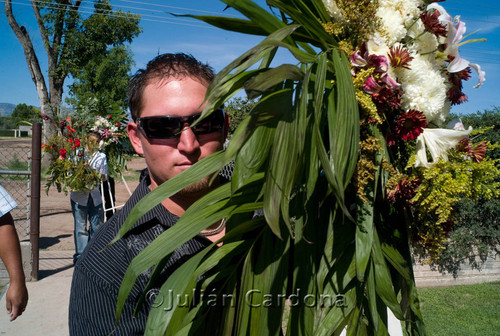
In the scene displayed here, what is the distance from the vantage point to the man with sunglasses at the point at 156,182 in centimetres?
155

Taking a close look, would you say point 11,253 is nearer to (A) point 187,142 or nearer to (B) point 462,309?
(A) point 187,142

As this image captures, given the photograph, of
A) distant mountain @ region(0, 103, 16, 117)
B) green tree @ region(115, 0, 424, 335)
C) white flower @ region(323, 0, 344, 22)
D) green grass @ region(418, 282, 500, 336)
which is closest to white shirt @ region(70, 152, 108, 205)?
green grass @ region(418, 282, 500, 336)

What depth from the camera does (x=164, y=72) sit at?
5.63 feet

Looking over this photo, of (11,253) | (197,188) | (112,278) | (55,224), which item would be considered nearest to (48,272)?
(11,253)

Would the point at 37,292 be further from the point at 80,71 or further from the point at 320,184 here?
the point at 80,71

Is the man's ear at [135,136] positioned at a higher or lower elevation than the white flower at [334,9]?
lower

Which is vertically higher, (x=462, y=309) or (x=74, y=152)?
(x=74, y=152)

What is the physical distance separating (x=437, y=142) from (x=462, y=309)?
16.5 ft

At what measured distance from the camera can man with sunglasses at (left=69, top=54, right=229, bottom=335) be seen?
1547 millimetres

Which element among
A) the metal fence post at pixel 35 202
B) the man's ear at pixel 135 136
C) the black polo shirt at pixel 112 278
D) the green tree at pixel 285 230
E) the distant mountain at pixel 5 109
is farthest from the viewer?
the distant mountain at pixel 5 109

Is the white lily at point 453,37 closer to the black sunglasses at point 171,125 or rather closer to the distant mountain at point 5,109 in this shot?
the black sunglasses at point 171,125

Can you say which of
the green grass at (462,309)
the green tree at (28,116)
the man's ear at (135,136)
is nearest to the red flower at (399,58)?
the man's ear at (135,136)

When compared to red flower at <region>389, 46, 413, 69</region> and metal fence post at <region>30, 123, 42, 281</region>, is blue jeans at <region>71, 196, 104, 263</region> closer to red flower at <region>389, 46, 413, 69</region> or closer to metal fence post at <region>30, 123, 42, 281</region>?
metal fence post at <region>30, 123, 42, 281</region>

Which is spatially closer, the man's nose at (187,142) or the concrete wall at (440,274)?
the man's nose at (187,142)
